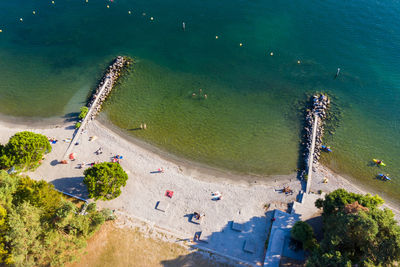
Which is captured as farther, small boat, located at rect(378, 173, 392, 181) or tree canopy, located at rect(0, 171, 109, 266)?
small boat, located at rect(378, 173, 392, 181)

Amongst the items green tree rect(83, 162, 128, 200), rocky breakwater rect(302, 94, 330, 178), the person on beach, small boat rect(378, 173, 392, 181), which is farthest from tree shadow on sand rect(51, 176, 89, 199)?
small boat rect(378, 173, 392, 181)

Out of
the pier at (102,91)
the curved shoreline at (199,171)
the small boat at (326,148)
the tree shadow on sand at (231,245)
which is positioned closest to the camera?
the tree shadow on sand at (231,245)

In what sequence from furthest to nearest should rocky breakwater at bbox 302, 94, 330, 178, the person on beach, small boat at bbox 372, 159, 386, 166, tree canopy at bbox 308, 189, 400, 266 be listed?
small boat at bbox 372, 159, 386, 166 < rocky breakwater at bbox 302, 94, 330, 178 < the person on beach < tree canopy at bbox 308, 189, 400, 266

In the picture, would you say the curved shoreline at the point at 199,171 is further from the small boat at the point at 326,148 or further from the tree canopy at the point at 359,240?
the tree canopy at the point at 359,240

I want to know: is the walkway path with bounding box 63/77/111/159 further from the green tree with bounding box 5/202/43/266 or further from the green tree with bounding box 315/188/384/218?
Answer: the green tree with bounding box 315/188/384/218

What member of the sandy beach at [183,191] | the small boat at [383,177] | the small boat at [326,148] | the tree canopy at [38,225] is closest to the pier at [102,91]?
the sandy beach at [183,191]

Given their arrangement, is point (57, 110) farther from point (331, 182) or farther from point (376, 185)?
point (376, 185)
